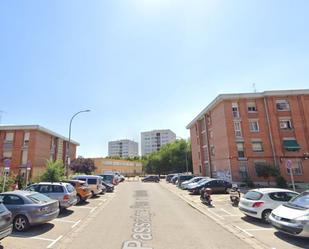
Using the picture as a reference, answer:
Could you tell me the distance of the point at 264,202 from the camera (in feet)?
33.9

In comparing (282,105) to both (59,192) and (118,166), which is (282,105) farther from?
(118,166)

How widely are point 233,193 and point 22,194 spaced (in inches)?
489

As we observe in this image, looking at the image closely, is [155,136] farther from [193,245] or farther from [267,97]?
[193,245]

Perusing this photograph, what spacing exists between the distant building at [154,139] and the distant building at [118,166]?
4385 cm

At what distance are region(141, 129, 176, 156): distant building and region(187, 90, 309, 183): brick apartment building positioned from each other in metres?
108

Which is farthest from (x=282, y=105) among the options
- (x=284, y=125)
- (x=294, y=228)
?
(x=294, y=228)

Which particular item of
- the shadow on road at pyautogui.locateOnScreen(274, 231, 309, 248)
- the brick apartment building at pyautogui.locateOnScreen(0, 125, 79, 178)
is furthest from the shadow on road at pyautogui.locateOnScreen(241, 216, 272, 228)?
the brick apartment building at pyautogui.locateOnScreen(0, 125, 79, 178)

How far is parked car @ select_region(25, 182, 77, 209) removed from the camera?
1252 cm

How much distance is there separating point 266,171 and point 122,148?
13510cm

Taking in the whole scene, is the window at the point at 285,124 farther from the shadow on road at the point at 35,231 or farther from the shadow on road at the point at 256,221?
the shadow on road at the point at 35,231

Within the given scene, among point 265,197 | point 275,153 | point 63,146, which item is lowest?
point 265,197

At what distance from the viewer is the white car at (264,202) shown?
10227 millimetres

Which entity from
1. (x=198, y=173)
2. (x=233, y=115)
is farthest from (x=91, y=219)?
(x=198, y=173)

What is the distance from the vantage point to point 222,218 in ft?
38.1
